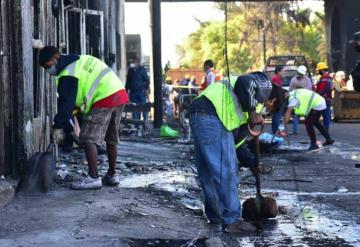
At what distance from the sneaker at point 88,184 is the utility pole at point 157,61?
34.8ft

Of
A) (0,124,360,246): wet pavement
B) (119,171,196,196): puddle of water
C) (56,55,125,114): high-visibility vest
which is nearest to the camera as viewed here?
(0,124,360,246): wet pavement

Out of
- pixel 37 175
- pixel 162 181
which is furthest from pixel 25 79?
pixel 162 181

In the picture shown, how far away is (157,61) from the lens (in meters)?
19.1

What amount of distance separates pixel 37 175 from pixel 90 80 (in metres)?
1.09

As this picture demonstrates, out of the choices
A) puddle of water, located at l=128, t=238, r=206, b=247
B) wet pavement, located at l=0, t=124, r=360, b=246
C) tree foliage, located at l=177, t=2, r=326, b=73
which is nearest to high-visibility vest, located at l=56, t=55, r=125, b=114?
wet pavement, located at l=0, t=124, r=360, b=246

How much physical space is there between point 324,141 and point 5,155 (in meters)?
8.92

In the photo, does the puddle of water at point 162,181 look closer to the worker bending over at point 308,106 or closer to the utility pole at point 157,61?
the worker bending over at point 308,106

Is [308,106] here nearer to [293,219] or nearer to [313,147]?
[313,147]

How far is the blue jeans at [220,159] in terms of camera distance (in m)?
6.19

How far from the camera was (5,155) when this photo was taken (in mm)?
7539

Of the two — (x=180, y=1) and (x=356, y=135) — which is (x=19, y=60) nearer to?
(x=356, y=135)

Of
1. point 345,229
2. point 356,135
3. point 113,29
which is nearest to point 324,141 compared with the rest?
point 356,135

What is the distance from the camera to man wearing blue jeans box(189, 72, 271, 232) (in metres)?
6.16

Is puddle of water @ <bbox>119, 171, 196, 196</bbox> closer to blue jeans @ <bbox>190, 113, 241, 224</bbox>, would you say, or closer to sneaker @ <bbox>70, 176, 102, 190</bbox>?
sneaker @ <bbox>70, 176, 102, 190</bbox>
